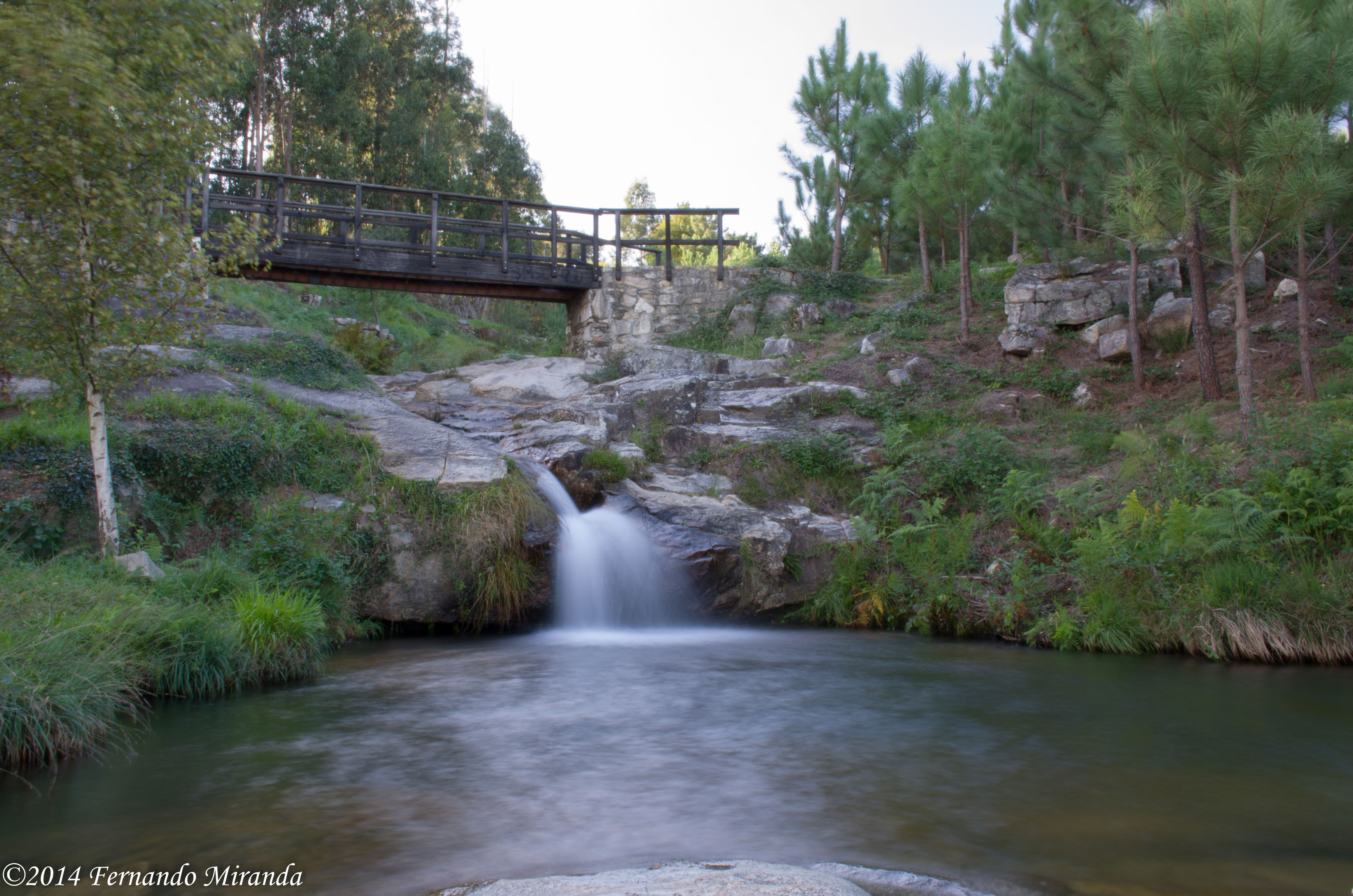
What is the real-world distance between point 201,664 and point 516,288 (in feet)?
44.9

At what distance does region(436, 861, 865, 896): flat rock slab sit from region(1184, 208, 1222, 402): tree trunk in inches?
465

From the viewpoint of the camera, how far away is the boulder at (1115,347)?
14.4m

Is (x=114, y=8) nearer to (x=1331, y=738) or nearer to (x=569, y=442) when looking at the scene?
(x=569, y=442)

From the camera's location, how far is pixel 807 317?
18891mm

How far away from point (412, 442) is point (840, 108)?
16.4m

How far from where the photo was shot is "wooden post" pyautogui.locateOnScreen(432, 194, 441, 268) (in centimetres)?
1744

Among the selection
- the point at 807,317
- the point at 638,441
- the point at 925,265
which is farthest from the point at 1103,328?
the point at 638,441

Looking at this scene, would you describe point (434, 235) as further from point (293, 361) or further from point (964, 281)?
point (964, 281)

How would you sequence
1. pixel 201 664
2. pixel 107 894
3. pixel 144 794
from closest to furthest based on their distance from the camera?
pixel 107 894 < pixel 144 794 < pixel 201 664

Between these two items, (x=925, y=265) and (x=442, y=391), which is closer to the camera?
(x=442, y=391)

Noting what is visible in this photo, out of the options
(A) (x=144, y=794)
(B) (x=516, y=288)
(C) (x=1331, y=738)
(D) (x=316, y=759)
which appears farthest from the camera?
(B) (x=516, y=288)

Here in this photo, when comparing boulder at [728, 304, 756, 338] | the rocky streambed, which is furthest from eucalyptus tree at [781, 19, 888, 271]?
the rocky streambed

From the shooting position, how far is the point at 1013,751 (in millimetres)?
4820

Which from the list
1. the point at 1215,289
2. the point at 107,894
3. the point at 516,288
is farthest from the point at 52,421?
the point at 1215,289
